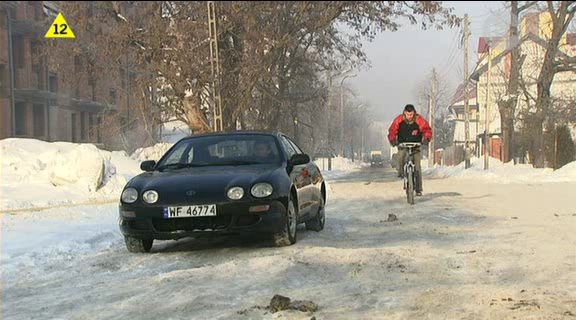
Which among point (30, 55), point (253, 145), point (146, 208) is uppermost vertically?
point (30, 55)

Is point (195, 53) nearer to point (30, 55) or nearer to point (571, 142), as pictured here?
point (30, 55)

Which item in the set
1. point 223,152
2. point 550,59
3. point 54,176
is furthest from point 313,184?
point 54,176

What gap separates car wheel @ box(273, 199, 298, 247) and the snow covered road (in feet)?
0.38

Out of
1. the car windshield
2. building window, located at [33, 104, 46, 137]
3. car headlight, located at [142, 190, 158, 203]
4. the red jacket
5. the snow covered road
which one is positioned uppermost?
the red jacket

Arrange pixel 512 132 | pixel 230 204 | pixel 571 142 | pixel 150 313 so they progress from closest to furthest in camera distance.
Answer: pixel 150 313, pixel 230 204, pixel 571 142, pixel 512 132

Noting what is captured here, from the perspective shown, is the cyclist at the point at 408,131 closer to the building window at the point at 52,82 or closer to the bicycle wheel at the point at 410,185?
the bicycle wheel at the point at 410,185

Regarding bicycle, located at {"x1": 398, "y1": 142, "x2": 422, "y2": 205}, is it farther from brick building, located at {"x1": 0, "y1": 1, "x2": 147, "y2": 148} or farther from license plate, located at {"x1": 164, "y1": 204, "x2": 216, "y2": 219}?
brick building, located at {"x1": 0, "y1": 1, "x2": 147, "y2": 148}

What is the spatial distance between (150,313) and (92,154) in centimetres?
991

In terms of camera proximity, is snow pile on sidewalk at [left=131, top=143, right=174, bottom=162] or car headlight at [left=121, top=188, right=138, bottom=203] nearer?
car headlight at [left=121, top=188, right=138, bottom=203]

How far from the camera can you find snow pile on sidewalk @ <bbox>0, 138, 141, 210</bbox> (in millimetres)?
12180

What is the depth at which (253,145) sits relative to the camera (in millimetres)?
7688

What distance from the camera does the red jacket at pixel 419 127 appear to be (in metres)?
11.3

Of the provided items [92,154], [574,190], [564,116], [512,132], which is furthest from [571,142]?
[92,154]

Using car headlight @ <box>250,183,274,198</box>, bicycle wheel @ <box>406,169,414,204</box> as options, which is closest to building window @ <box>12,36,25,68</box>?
car headlight @ <box>250,183,274,198</box>
